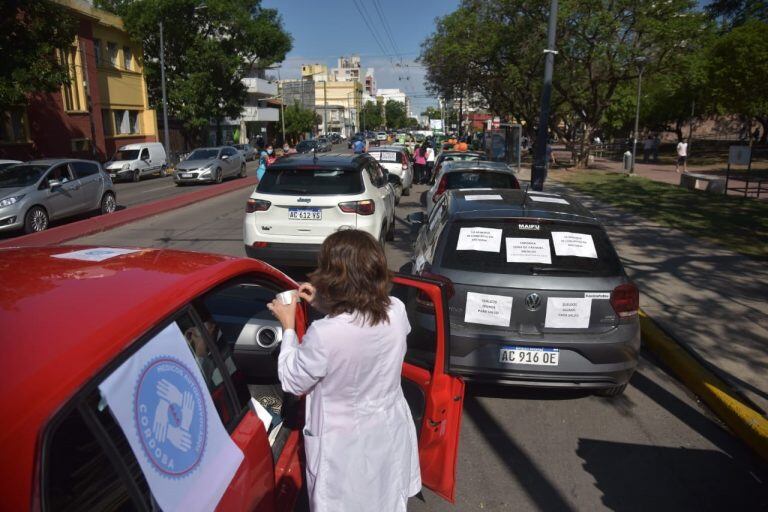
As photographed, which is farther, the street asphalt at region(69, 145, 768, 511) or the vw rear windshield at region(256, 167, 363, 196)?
the vw rear windshield at region(256, 167, 363, 196)

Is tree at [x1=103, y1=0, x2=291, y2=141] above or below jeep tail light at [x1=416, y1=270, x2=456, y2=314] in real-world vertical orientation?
above

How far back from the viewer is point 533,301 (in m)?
4.04

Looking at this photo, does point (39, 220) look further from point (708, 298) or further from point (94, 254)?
point (708, 298)

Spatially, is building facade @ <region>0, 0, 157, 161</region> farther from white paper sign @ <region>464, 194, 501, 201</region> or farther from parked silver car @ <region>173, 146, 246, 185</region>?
white paper sign @ <region>464, 194, 501, 201</region>

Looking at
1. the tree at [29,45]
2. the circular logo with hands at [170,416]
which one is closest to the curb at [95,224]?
the tree at [29,45]

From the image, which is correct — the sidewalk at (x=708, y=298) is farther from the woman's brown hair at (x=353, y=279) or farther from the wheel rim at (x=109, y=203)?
the wheel rim at (x=109, y=203)

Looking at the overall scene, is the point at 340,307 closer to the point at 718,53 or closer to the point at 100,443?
the point at 100,443

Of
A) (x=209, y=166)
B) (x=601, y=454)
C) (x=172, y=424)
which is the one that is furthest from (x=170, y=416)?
(x=209, y=166)

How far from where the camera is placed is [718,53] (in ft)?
97.4

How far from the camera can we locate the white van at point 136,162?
2702 centimetres

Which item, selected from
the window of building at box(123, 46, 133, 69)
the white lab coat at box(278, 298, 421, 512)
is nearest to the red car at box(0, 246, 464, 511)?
the white lab coat at box(278, 298, 421, 512)

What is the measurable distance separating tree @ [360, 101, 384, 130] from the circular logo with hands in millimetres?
132319

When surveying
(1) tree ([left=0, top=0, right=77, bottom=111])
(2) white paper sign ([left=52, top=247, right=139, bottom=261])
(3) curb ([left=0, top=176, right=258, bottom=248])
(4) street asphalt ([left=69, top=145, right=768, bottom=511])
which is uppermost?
(1) tree ([left=0, top=0, right=77, bottom=111])

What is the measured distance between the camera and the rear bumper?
7.70 meters
